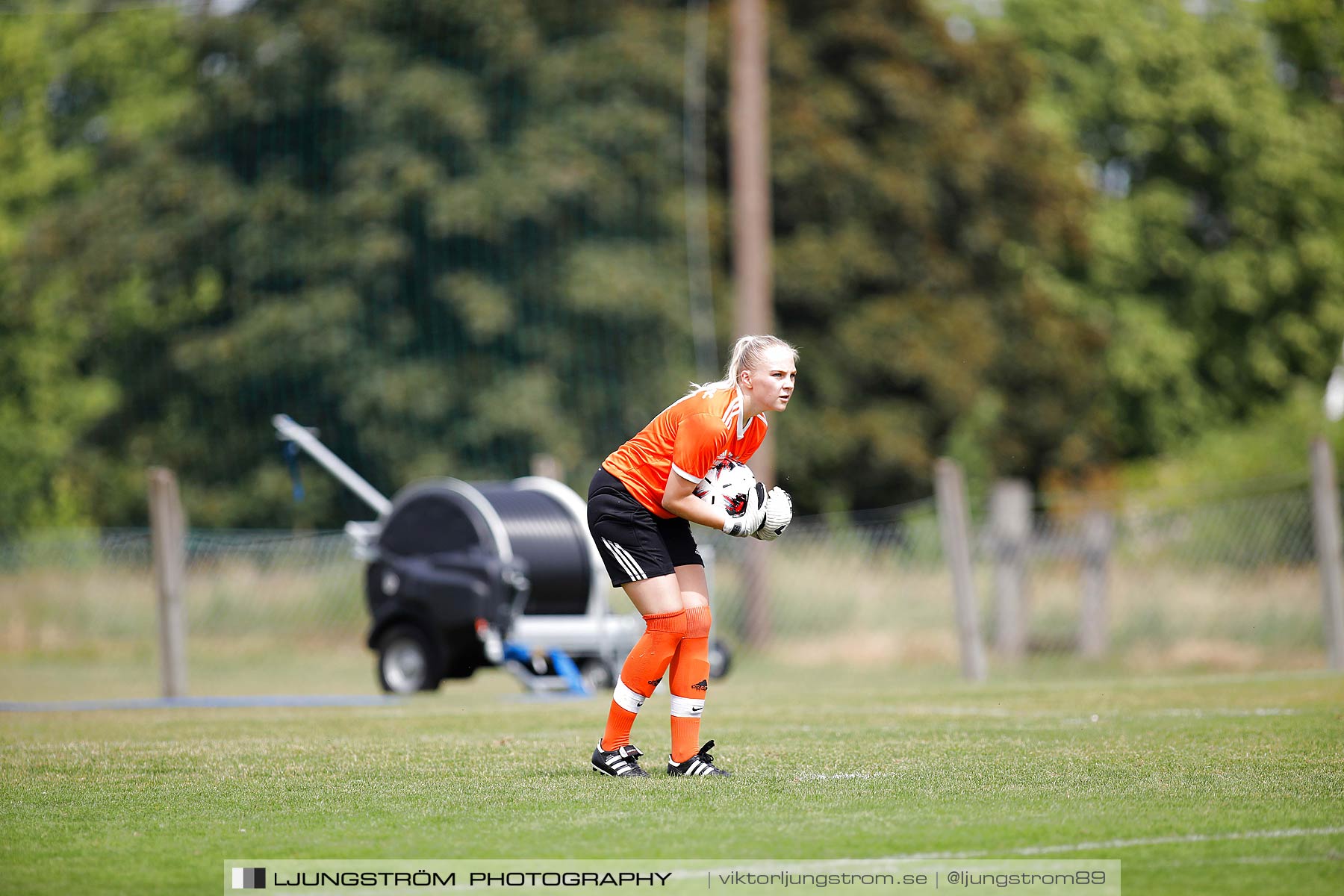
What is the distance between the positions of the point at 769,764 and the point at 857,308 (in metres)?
27.8

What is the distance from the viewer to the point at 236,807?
641 centimetres

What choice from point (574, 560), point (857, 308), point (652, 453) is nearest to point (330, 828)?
point (652, 453)

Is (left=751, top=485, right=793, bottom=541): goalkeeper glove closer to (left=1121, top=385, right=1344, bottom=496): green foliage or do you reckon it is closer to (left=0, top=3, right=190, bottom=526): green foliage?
(left=1121, top=385, right=1344, bottom=496): green foliage

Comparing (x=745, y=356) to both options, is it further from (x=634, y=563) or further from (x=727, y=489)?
(x=634, y=563)

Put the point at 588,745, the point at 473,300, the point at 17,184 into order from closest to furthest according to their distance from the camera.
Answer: the point at 588,745
the point at 473,300
the point at 17,184

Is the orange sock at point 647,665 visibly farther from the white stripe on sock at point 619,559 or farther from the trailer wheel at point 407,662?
the trailer wheel at point 407,662

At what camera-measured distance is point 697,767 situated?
706 cm

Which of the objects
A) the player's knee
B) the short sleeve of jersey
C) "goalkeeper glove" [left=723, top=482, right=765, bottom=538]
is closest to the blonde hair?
the short sleeve of jersey

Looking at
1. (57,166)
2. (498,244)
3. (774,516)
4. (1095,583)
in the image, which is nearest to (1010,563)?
(1095,583)

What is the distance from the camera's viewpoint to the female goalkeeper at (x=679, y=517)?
6984 millimetres

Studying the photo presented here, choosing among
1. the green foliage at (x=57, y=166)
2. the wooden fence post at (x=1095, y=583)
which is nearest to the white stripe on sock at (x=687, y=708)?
the wooden fence post at (x=1095, y=583)

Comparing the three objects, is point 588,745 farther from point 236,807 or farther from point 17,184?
point 17,184

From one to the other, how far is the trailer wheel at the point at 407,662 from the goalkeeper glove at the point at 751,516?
7.62 m

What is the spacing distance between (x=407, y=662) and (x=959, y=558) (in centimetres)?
488
